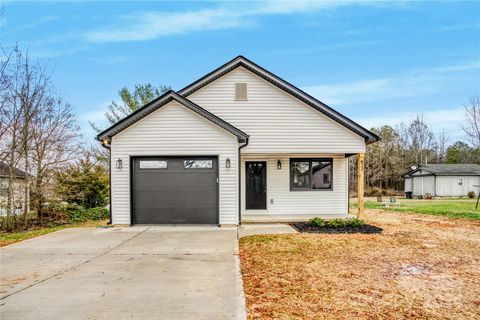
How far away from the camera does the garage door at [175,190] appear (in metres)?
10.5

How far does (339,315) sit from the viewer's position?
3.75 m

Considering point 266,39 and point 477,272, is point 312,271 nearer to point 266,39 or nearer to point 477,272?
point 477,272

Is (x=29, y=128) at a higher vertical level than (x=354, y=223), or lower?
higher

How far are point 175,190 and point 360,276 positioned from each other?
679cm

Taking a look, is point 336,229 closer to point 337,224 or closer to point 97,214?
point 337,224

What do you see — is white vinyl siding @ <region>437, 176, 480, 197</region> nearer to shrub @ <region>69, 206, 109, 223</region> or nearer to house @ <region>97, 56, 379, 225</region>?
house @ <region>97, 56, 379, 225</region>

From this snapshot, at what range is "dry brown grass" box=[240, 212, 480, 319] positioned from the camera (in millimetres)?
3930

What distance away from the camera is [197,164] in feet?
34.8

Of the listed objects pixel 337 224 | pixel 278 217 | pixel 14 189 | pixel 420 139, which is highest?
pixel 420 139

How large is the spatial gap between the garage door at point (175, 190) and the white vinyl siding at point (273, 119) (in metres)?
2.17

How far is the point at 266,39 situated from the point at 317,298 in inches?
675

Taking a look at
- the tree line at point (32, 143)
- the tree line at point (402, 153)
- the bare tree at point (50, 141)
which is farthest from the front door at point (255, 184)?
the tree line at point (402, 153)

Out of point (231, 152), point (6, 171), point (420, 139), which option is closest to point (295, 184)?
point (231, 152)

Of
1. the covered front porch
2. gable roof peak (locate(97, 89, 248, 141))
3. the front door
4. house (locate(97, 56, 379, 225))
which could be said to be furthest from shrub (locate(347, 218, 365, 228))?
gable roof peak (locate(97, 89, 248, 141))
